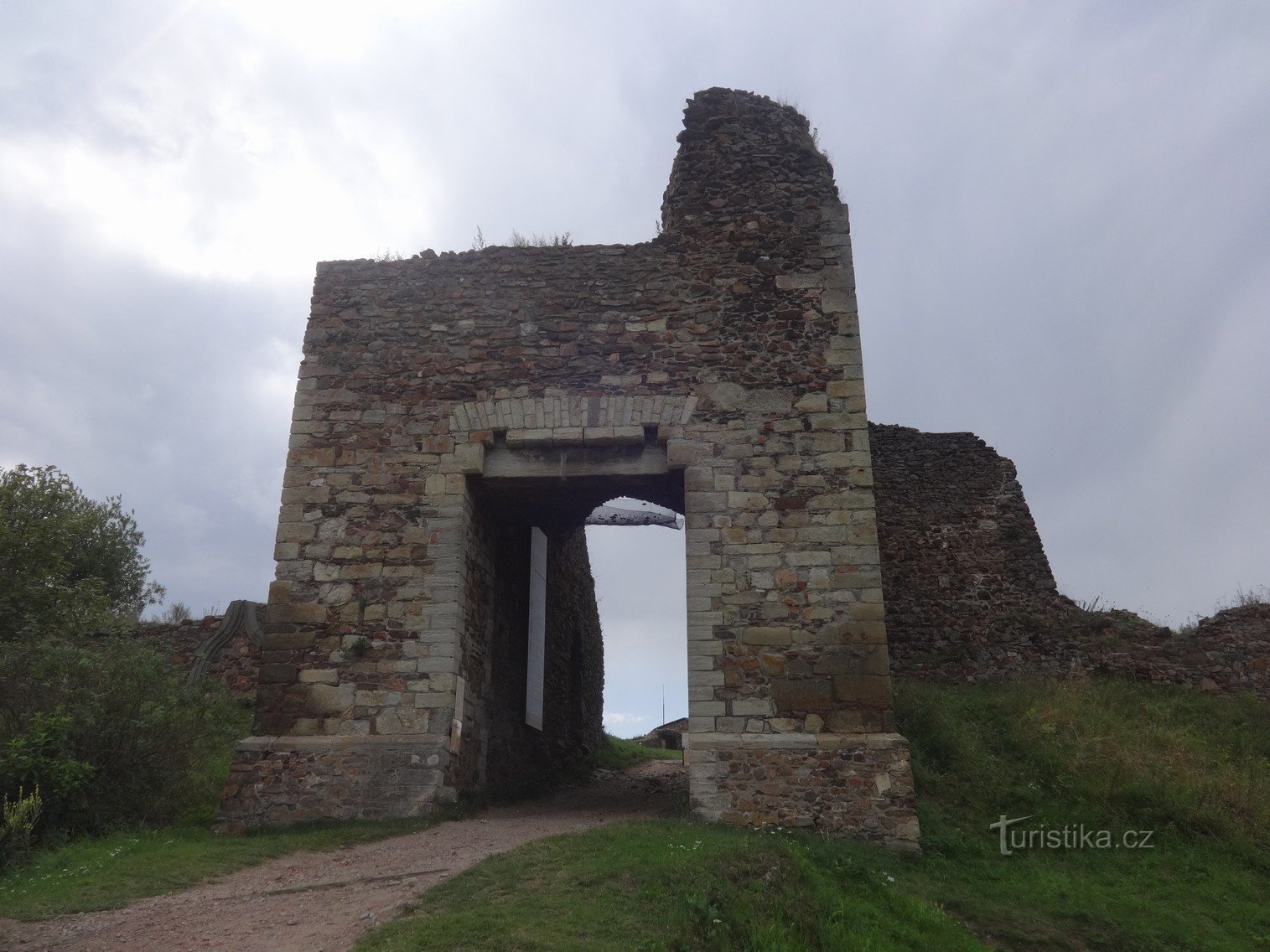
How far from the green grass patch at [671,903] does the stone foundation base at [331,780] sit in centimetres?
188

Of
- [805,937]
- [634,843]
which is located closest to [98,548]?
[634,843]

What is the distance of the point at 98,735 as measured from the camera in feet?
27.9

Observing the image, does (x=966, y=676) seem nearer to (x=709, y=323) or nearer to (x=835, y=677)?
(x=835, y=677)

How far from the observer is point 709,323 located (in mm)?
10359

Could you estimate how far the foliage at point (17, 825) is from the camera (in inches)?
Result: 275

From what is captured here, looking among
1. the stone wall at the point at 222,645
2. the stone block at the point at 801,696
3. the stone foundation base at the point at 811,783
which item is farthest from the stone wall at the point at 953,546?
the stone wall at the point at 222,645

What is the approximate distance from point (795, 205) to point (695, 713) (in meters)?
6.09

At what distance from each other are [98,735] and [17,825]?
1421mm

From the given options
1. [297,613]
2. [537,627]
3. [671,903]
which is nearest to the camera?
[671,903]

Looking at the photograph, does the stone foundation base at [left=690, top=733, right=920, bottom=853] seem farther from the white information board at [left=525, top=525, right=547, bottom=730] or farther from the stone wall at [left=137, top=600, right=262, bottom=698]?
the stone wall at [left=137, top=600, right=262, bottom=698]

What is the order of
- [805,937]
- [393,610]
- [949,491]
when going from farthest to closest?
[949,491] < [393,610] < [805,937]

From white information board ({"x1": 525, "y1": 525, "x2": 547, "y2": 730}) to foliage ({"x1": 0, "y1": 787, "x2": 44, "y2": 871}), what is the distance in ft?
19.9

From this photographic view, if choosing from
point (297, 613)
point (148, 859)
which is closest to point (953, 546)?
point (297, 613)

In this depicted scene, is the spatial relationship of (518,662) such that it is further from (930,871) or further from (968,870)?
(968,870)
